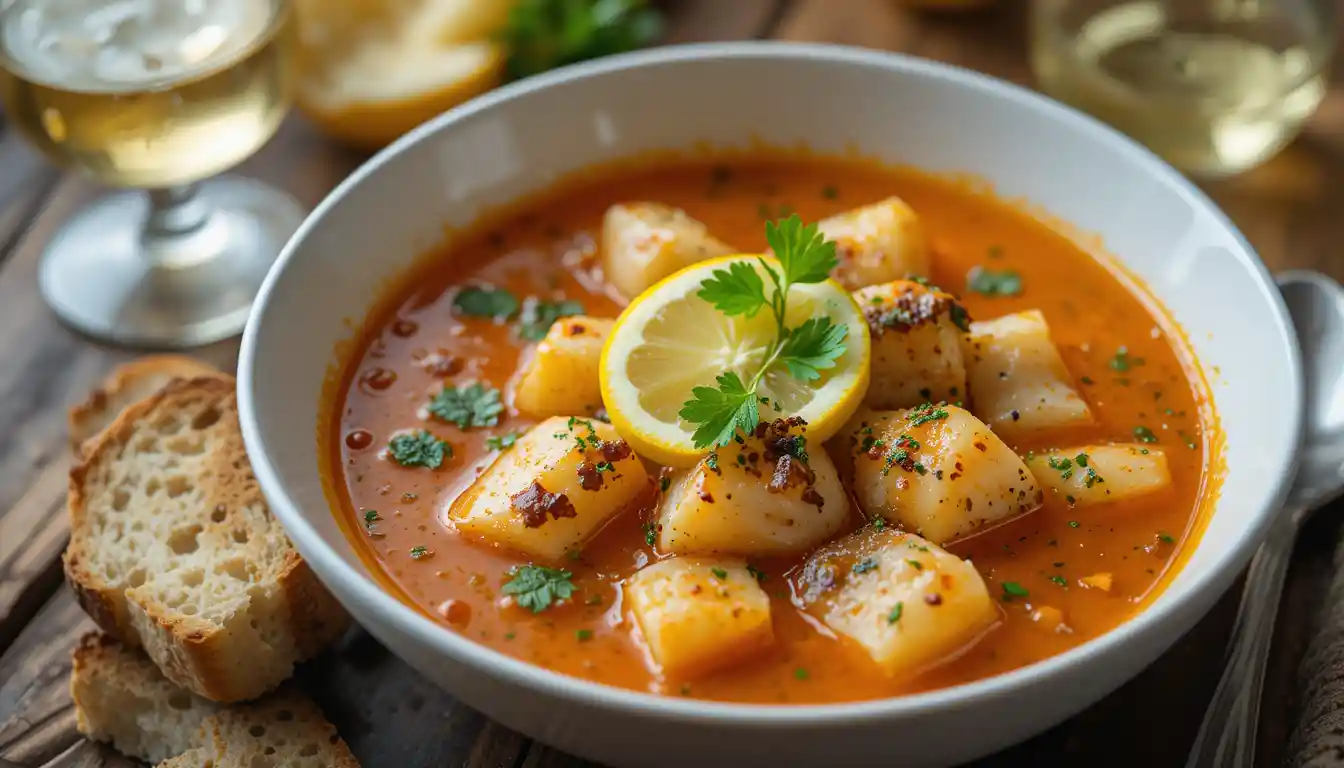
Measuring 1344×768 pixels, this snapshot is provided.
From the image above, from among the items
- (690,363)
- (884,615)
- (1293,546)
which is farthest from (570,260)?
(1293,546)

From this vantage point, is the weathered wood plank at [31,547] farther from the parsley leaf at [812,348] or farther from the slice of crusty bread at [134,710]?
the parsley leaf at [812,348]

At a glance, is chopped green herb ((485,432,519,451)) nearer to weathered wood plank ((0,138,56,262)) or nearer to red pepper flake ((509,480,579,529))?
red pepper flake ((509,480,579,529))

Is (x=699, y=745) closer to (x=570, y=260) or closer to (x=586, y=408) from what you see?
(x=586, y=408)

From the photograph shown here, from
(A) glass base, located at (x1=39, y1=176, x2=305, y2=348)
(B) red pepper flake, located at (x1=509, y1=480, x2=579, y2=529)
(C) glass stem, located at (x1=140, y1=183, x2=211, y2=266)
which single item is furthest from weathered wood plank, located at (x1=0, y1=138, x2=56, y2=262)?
(B) red pepper flake, located at (x1=509, y1=480, x2=579, y2=529)

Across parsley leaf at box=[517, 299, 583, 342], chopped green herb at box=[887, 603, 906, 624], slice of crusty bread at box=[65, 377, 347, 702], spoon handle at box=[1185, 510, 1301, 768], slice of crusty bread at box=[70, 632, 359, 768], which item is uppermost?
chopped green herb at box=[887, 603, 906, 624]

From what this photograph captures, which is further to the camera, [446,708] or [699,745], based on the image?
[446,708]

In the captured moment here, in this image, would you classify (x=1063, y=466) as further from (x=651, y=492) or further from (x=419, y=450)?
(x=419, y=450)
